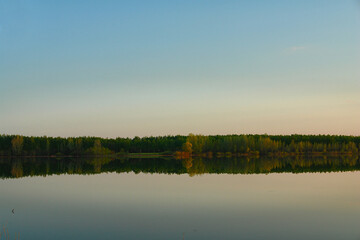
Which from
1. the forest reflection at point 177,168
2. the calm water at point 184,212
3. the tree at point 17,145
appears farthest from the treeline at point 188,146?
the calm water at point 184,212

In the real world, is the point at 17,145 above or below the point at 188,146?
below

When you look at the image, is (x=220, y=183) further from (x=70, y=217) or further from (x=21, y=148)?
(x=21, y=148)

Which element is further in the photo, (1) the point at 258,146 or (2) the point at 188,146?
(1) the point at 258,146

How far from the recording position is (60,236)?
15.7 meters

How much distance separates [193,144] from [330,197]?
314 ft

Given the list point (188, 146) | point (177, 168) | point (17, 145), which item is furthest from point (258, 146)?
point (17, 145)

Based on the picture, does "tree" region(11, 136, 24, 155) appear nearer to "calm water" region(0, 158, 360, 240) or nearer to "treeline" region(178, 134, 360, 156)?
"treeline" region(178, 134, 360, 156)

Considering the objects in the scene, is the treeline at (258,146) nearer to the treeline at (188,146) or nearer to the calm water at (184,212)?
the treeline at (188,146)

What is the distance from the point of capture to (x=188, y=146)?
11475cm

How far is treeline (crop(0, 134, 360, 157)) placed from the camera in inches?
4756

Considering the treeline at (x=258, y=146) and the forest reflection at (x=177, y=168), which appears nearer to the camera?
the forest reflection at (x=177, y=168)

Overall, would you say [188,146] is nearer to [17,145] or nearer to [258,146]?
[258,146]

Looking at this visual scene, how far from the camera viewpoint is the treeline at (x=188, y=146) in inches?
4756

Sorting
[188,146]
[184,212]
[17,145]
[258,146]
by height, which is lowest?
[184,212]
